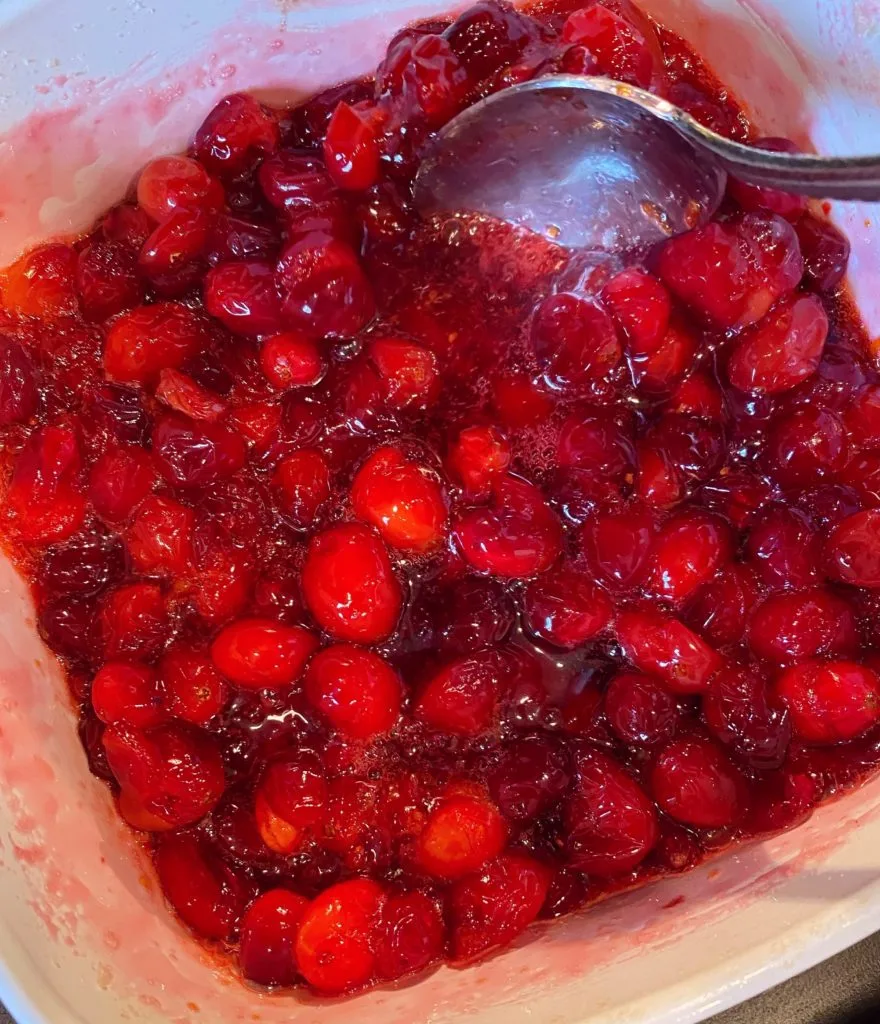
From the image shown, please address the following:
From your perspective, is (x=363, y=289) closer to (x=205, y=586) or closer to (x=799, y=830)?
(x=205, y=586)

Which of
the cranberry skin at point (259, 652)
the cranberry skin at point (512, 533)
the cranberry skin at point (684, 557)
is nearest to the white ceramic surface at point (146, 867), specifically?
the cranberry skin at point (259, 652)

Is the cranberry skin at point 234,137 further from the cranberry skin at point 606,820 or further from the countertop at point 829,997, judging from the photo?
the countertop at point 829,997

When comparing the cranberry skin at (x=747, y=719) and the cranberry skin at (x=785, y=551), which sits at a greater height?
the cranberry skin at (x=785, y=551)

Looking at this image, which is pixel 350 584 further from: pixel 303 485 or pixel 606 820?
pixel 606 820

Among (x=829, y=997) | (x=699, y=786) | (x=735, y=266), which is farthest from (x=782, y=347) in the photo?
(x=829, y=997)

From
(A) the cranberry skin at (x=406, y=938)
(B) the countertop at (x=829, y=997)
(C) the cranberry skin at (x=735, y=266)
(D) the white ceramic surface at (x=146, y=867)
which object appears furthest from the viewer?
(B) the countertop at (x=829, y=997)

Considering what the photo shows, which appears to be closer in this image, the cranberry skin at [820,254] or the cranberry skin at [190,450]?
the cranberry skin at [190,450]
